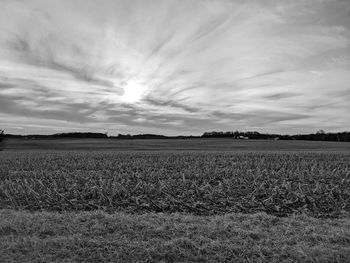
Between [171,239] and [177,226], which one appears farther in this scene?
[177,226]

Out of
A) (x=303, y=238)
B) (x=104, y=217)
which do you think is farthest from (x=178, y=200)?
(x=303, y=238)

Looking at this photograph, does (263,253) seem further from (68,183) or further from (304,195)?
(68,183)

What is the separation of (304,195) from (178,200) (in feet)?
14.9

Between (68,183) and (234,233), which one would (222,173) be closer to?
(68,183)

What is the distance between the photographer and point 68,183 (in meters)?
14.7

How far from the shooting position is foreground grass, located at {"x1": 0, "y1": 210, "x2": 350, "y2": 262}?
18.1 feet

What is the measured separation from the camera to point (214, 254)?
18.5 feet

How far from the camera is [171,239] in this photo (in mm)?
6324

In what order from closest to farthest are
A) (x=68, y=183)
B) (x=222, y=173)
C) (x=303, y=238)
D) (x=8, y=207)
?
(x=303, y=238) → (x=8, y=207) → (x=68, y=183) → (x=222, y=173)

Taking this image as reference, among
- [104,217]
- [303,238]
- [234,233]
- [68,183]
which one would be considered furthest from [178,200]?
[68,183]

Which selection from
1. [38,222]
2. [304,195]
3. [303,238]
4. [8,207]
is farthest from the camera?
[304,195]

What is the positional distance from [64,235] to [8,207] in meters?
4.84

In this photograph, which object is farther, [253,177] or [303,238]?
[253,177]

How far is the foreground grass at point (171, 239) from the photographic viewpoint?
18.1 ft
